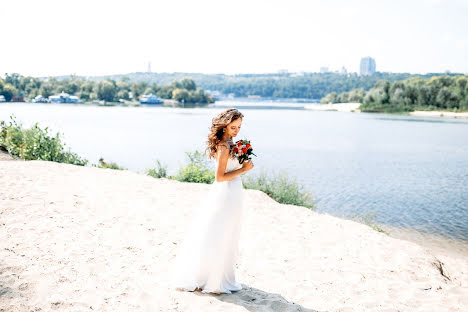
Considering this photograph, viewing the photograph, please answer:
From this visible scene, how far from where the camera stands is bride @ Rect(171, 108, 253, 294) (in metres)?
4.51

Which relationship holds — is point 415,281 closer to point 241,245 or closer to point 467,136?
point 241,245

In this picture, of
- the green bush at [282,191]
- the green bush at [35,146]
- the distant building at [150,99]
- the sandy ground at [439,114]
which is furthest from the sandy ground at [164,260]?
the distant building at [150,99]

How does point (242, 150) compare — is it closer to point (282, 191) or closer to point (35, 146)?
point (282, 191)

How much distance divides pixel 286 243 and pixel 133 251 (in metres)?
2.77

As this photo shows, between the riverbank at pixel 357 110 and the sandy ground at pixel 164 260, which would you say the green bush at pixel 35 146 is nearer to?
the sandy ground at pixel 164 260

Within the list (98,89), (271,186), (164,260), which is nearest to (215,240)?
(164,260)

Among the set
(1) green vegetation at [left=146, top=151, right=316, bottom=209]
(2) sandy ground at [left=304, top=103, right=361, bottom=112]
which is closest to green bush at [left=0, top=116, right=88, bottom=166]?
(1) green vegetation at [left=146, top=151, right=316, bottom=209]

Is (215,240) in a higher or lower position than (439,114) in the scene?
higher

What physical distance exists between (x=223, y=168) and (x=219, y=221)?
0.61m

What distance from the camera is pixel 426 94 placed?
308ft

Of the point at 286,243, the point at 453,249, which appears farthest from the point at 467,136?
the point at 286,243

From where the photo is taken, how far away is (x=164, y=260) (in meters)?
6.01

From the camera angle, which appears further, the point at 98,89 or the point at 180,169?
the point at 98,89

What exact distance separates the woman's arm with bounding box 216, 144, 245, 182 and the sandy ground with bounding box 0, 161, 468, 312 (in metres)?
1.42
